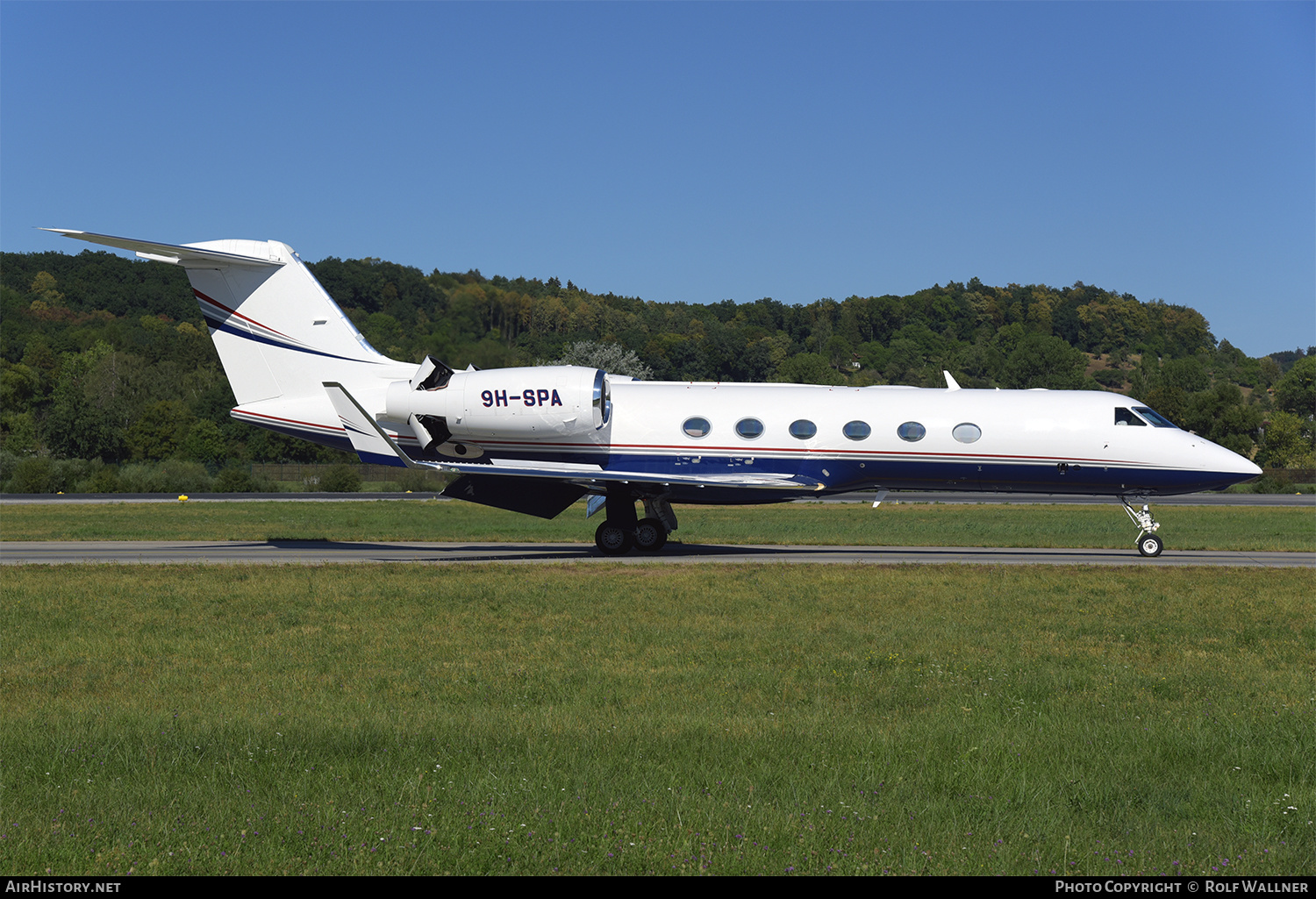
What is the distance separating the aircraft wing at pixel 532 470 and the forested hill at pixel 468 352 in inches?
699

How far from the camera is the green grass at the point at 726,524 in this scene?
26625 mm

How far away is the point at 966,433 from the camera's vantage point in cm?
2072

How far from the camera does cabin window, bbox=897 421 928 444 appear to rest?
68.0ft

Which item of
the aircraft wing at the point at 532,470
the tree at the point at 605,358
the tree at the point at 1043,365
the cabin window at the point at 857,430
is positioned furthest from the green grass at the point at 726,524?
the tree at the point at 1043,365

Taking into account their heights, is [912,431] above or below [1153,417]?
below

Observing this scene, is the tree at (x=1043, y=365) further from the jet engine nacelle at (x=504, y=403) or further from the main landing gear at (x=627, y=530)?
the jet engine nacelle at (x=504, y=403)

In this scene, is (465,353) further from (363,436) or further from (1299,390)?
(1299,390)

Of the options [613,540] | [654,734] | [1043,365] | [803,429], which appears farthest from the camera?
[1043,365]

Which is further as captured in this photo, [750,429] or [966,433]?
[750,429]

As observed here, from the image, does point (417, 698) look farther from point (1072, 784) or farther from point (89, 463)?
point (89, 463)

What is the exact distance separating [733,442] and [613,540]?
10.1 feet

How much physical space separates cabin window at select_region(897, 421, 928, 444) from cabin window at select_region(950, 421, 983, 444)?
58 cm

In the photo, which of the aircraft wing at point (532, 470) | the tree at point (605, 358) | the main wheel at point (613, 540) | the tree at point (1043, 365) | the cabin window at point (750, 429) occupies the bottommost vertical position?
the main wheel at point (613, 540)

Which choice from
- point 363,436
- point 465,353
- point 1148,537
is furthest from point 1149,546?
point 465,353
